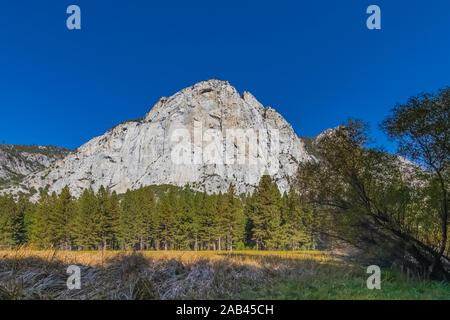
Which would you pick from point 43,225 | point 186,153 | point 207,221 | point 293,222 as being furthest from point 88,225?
point 186,153

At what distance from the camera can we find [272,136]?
196375 millimetres

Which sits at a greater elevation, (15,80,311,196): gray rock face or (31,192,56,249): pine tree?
(15,80,311,196): gray rock face

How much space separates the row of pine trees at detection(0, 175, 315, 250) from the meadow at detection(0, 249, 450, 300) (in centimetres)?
3482

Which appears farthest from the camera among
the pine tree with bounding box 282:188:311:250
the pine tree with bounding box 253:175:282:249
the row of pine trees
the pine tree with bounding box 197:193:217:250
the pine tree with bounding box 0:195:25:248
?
the pine tree with bounding box 197:193:217:250

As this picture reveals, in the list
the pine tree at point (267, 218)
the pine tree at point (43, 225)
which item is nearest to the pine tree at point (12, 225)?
the pine tree at point (43, 225)

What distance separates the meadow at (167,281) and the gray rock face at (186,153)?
144054mm

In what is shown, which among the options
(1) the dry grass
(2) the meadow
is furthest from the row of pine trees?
(1) the dry grass

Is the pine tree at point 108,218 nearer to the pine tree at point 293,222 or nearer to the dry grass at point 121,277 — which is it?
the pine tree at point 293,222

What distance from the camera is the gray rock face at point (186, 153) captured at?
16500 centimetres

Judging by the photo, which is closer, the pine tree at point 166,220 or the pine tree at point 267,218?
the pine tree at point 267,218

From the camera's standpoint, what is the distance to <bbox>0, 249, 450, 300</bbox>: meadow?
6086 mm

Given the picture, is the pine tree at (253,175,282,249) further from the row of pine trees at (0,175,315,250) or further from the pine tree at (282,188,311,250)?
the pine tree at (282,188,311,250)

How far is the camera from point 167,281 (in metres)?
7.04
